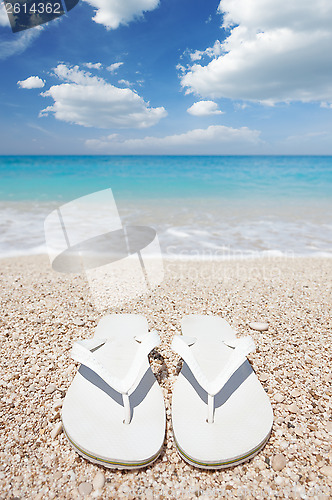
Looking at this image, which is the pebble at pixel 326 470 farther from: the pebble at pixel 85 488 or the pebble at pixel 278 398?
the pebble at pixel 85 488

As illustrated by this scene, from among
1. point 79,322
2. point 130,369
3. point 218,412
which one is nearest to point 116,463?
point 130,369

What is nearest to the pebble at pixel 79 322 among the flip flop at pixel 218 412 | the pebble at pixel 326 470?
the flip flop at pixel 218 412

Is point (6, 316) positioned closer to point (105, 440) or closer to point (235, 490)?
point (105, 440)

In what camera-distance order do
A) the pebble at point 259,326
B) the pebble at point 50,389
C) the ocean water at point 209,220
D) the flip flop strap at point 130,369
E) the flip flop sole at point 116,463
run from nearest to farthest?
the flip flop sole at point 116,463, the flip flop strap at point 130,369, the pebble at point 50,389, the pebble at point 259,326, the ocean water at point 209,220

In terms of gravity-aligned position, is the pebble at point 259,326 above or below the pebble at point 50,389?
below

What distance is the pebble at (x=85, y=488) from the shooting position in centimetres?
151

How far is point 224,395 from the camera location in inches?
74.5

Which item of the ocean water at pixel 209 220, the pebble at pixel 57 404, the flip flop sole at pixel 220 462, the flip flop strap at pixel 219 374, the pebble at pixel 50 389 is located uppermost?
the flip flop strap at pixel 219 374

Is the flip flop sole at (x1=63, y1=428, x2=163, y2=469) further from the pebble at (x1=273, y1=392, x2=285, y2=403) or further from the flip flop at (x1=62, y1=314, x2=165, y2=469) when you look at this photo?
the pebble at (x1=273, y1=392, x2=285, y2=403)

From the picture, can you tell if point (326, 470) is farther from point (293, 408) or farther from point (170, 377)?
point (170, 377)

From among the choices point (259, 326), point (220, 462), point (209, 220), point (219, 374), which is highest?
point (219, 374)

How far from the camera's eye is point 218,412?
175 centimetres

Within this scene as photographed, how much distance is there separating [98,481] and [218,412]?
0.79m

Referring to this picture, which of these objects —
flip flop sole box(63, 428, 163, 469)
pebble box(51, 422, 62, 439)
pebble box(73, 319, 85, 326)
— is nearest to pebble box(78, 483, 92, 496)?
flip flop sole box(63, 428, 163, 469)
